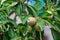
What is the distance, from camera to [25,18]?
0.78 meters

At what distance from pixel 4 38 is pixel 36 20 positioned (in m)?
0.21

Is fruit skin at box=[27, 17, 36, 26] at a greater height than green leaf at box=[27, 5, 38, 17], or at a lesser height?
lesser

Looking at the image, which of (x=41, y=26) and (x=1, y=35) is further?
(x=1, y=35)

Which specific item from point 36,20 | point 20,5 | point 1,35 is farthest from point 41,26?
point 1,35

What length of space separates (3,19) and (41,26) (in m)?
0.20

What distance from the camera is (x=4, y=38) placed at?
2.91 feet

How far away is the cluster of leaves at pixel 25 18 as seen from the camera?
808mm

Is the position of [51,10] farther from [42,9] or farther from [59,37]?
[59,37]

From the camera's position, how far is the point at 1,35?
907mm

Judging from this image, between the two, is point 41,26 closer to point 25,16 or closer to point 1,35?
point 25,16

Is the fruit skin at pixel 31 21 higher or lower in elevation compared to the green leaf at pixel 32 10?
lower

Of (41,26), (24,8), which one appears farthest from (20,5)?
(41,26)

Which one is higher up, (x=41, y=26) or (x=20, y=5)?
(x=20, y=5)

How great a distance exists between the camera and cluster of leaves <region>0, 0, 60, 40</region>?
2.65ft
